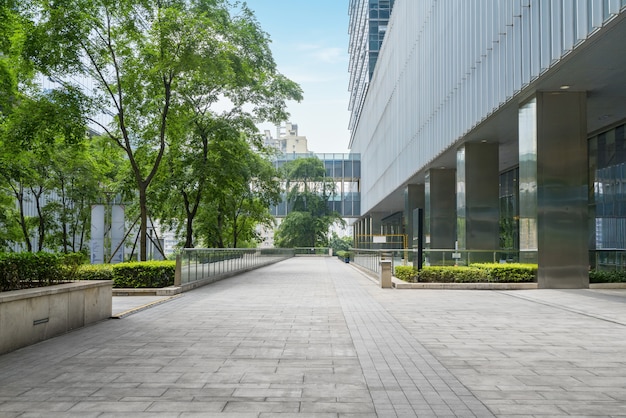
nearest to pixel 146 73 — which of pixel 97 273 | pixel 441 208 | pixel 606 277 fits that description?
pixel 97 273

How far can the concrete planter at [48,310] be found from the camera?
8320mm

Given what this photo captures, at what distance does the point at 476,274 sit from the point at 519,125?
5.24 m

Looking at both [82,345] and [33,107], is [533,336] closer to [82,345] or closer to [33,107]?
[82,345]

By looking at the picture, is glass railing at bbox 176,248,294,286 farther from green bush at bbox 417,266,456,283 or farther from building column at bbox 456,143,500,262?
building column at bbox 456,143,500,262

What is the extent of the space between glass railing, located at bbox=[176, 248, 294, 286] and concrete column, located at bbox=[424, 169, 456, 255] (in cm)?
1085

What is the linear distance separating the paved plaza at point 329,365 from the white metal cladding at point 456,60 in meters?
7.33

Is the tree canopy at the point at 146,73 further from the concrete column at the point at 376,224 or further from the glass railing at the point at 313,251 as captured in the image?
the glass railing at the point at 313,251

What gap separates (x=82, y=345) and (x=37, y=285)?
2.13 meters

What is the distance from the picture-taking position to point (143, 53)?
2036 centimetres

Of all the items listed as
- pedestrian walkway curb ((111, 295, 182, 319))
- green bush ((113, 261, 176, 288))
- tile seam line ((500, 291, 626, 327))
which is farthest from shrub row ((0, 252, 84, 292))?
tile seam line ((500, 291, 626, 327))

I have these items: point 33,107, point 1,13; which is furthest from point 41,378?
point 33,107

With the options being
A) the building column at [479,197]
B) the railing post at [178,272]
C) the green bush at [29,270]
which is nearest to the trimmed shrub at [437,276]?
the building column at [479,197]

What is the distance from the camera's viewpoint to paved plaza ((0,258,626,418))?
552 centimetres

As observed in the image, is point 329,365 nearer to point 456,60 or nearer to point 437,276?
point 437,276
